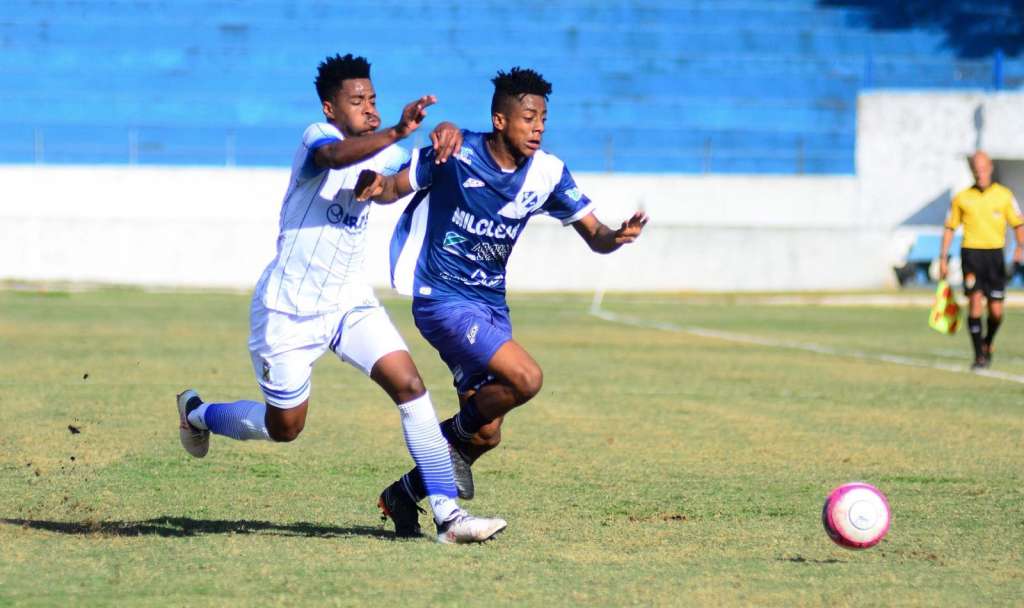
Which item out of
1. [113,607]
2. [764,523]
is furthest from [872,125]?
[113,607]

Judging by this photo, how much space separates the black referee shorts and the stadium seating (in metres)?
18.5

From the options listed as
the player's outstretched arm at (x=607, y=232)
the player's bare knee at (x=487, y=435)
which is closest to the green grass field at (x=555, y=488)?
the player's bare knee at (x=487, y=435)

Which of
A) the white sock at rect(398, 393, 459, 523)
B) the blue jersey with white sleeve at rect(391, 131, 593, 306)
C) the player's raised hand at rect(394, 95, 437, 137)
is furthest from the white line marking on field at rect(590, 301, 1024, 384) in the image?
the player's raised hand at rect(394, 95, 437, 137)

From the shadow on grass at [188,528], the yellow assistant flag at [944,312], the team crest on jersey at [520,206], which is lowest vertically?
the yellow assistant flag at [944,312]

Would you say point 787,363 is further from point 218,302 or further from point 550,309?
point 218,302

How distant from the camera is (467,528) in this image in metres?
6.18

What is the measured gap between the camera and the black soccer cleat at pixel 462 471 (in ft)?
22.3

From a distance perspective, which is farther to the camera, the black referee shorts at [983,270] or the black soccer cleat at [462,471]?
the black referee shorts at [983,270]

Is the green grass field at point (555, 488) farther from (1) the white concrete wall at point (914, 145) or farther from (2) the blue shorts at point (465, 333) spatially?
(1) the white concrete wall at point (914, 145)

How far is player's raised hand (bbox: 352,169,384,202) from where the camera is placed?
20.4ft

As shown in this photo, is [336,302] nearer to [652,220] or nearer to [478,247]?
[478,247]

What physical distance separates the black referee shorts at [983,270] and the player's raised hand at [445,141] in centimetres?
1114

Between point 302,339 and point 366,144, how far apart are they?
965 mm

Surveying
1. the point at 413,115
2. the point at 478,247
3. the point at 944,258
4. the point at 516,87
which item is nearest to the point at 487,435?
the point at 478,247
